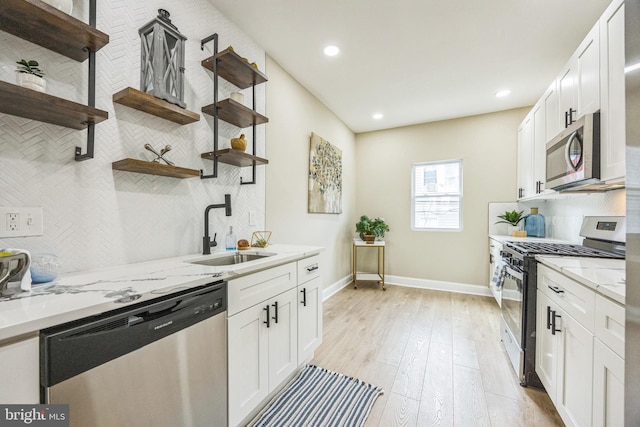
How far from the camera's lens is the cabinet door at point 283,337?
1658mm

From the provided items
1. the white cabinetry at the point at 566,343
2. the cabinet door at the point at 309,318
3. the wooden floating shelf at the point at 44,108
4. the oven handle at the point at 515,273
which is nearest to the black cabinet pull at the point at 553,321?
the white cabinetry at the point at 566,343

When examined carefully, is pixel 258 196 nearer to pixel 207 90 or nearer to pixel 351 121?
pixel 207 90

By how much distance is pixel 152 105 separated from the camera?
1.50 meters

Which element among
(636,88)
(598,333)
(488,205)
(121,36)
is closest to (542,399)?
(598,333)

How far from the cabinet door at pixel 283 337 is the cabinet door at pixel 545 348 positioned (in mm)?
1536

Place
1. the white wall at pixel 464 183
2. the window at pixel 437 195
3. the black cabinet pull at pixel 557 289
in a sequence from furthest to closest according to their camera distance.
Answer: the window at pixel 437 195
the white wall at pixel 464 183
the black cabinet pull at pixel 557 289

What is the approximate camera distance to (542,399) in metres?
1.76

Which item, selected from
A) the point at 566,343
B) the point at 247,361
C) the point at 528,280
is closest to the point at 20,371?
the point at 247,361

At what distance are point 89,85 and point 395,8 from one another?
79.5 inches

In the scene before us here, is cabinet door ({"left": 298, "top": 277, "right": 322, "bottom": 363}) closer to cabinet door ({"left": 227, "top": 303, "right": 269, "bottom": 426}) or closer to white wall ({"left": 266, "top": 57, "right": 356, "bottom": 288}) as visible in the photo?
cabinet door ({"left": 227, "top": 303, "right": 269, "bottom": 426})

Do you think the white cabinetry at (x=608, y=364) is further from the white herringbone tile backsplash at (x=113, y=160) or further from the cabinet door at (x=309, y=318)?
the white herringbone tile backsplash at (x=113, y=160)

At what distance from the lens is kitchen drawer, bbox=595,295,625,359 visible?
0.97m

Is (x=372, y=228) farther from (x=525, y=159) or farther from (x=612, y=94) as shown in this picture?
(x=612, y=94)

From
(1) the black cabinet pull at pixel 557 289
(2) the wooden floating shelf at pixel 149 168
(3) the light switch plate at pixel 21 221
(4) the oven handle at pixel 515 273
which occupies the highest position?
(2) the wooden floating shelf at pixel 149 168
